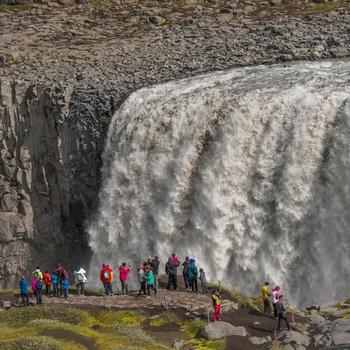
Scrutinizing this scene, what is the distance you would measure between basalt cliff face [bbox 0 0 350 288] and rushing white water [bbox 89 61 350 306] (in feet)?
13.8

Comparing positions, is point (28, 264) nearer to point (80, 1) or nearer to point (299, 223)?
point (299, 223)

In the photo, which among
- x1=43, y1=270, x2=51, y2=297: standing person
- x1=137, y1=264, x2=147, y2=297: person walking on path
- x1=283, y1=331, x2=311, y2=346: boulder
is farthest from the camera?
x1=43, y1=270, x2=51, y2=297: standing person

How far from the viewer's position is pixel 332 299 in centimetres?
4397

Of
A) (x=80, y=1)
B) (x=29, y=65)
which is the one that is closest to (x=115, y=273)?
(x=29, y=65)

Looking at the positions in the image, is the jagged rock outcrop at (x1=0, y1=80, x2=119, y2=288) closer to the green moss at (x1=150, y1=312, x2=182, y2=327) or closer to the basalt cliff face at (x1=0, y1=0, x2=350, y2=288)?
the basalt cliff face at (x1=0, y1=0, x2=350, y2=288)

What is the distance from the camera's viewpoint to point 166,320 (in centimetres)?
3834

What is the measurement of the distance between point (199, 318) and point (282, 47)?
114 ft

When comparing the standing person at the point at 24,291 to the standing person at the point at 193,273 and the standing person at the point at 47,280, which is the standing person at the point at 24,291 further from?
the standing person at the point at 193,273

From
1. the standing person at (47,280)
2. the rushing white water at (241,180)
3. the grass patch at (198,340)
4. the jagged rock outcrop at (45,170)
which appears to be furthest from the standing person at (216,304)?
the jagged rock outcrop at (45,170)

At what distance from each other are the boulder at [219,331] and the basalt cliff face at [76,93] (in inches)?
1001

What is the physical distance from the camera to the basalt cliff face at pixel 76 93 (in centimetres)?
6100

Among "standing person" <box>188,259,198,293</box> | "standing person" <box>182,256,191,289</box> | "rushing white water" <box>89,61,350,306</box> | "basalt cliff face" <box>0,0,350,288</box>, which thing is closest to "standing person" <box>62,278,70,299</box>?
"standing person" <box>182,256,191,289</box>

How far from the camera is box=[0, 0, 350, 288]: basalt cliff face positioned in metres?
61.0

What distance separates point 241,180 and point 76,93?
64.2 feet
